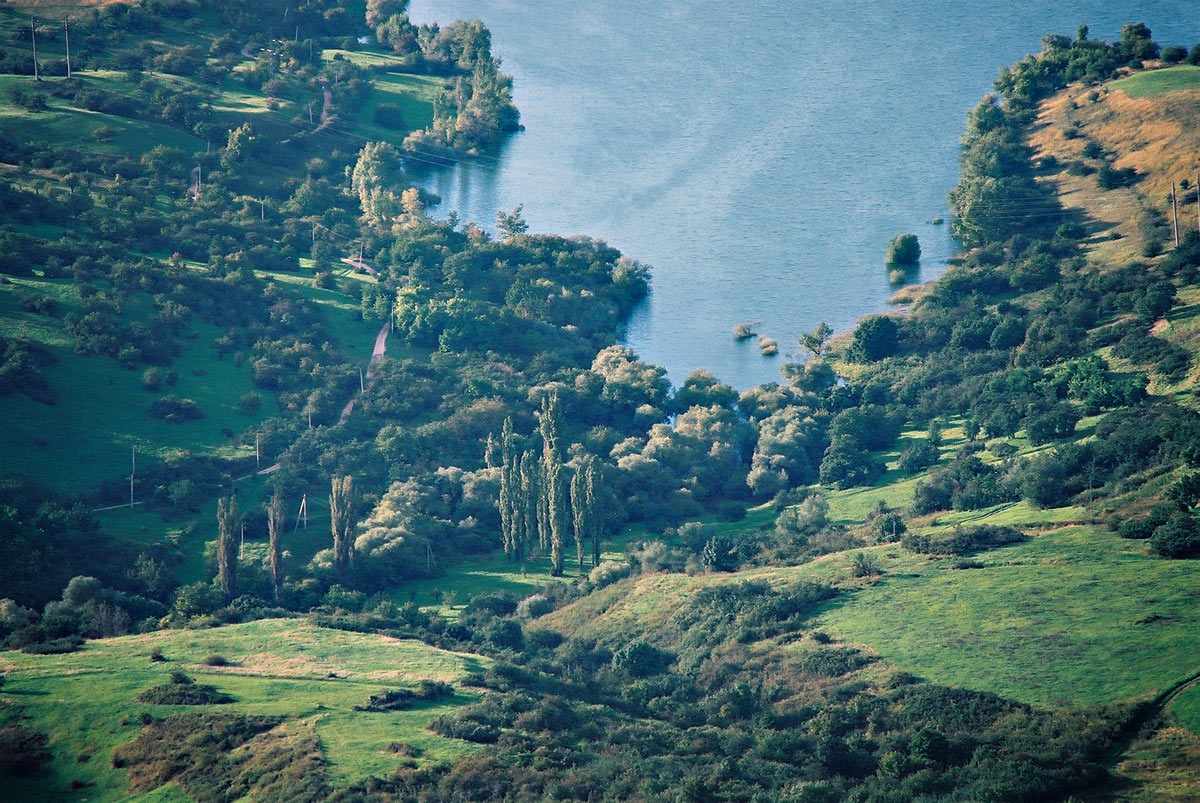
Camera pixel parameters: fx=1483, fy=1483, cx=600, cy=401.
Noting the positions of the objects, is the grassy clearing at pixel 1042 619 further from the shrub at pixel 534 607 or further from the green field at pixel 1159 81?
the green field at pixel 1159 81

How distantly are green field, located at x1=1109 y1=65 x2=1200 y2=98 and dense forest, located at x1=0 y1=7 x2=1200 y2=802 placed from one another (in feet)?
13.2

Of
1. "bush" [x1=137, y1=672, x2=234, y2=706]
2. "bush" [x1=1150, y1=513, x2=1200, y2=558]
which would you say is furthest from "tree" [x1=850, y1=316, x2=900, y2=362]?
"bush" [x1=137, y1=672, x2=234, y2=706]

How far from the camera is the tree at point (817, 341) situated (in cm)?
14175

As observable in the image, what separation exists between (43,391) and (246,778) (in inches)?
2238

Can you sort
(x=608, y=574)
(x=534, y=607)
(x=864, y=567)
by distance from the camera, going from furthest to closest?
1. (x=608, y=574)
2. (x=534, y=607)
3. (x=864, y=567)

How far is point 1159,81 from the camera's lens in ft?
507

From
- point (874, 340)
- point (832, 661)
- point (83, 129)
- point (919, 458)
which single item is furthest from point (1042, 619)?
point (83, 129)

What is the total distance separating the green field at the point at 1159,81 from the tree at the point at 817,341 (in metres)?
43.4

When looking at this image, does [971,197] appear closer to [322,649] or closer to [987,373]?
[987,373]

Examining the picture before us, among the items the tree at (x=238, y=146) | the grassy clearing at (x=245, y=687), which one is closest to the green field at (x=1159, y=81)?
the tree at (x=238, y=146)

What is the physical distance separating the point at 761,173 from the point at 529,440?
66537 millimetres

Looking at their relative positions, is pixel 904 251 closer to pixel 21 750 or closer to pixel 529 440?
pixel 529 440

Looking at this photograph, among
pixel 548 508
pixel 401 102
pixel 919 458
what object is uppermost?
pixel 401 102

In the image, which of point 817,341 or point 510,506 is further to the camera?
point 817,341
